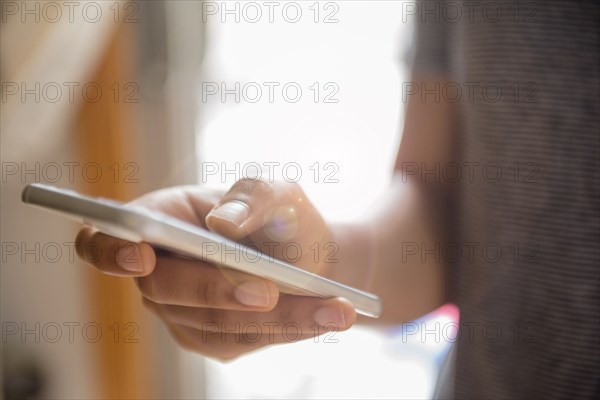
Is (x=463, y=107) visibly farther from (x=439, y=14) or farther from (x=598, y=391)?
(x=598, y=391)

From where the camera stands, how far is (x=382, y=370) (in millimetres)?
780

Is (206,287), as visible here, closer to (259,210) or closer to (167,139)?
(259,210)

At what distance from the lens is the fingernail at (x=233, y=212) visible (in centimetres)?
30

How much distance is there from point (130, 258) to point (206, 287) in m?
0.05

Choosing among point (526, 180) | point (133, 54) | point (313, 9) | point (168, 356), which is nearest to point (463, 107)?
point (526, 180)

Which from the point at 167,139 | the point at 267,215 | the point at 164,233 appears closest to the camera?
the point at 164,233

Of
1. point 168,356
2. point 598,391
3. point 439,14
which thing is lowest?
point 168,356

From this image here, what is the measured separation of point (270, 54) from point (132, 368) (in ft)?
1.81

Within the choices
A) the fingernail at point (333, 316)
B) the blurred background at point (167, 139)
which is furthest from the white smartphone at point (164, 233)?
the blurred background at point (167, 139)

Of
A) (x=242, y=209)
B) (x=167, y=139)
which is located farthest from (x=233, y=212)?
(x=167, y=139)

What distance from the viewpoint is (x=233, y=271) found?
284 mm

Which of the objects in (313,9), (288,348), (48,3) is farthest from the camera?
(288,348)

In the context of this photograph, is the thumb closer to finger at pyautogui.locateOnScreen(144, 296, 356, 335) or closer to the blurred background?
finger at pyautogui.locateOnScreen(144, 296, 356, 335)

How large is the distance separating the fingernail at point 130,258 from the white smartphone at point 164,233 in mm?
12
